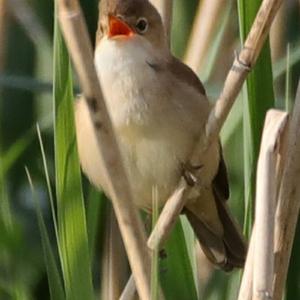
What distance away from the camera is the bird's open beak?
5.00 feet

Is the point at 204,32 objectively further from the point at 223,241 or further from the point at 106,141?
the point at 106,141

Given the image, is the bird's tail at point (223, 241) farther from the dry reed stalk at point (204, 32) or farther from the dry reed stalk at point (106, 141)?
the dry reed stalk at point (106, 141)

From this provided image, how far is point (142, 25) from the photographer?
5.21ft

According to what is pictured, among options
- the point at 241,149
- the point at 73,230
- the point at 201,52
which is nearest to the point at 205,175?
the point at 241,149

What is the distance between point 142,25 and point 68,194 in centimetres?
38

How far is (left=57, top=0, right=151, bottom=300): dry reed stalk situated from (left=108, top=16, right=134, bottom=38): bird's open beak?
428 millimetres

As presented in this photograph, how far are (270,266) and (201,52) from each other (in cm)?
67

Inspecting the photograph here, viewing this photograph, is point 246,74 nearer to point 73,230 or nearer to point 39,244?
point 73,230

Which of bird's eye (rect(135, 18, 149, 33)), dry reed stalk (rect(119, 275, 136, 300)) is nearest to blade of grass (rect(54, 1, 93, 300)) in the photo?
dry reed stalk (rect(119, 275, 136, 300))

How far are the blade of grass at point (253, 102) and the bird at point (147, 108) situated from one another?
9 cm

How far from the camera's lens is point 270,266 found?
112 cm

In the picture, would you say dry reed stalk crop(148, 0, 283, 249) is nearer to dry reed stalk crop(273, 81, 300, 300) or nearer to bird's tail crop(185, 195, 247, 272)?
dry reed stalk crop(273, 81, 300, 300)

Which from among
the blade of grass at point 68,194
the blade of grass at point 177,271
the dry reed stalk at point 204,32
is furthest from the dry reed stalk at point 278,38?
the blade of grass at point 68,194

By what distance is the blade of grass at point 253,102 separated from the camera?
1.34 metres
